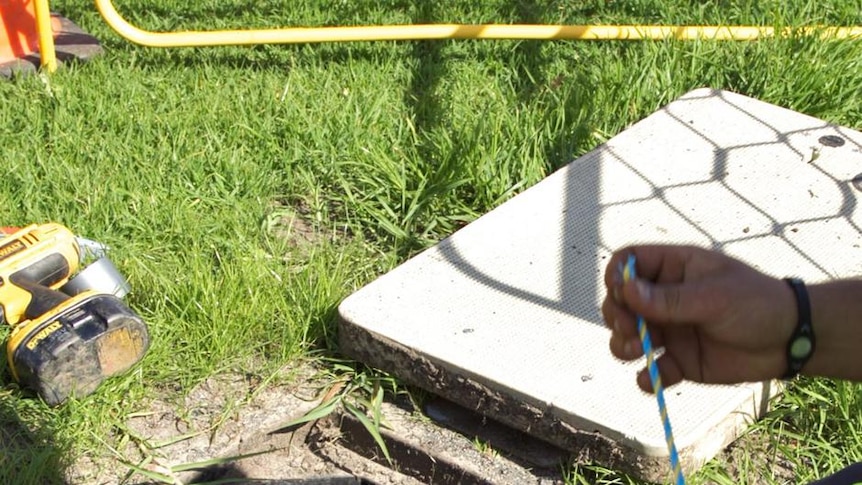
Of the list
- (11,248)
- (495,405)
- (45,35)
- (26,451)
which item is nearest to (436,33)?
(45,35)

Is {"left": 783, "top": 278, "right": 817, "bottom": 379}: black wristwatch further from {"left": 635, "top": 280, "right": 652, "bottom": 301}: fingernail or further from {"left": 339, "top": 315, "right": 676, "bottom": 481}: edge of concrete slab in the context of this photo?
{"left": 339, "top": 315, "right": 676, "bottom": 481}: edge of concrete slab

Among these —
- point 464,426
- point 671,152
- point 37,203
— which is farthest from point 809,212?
point 37,203

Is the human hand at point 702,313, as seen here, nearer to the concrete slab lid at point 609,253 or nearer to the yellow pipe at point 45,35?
the concrete slab lid at point 609,253

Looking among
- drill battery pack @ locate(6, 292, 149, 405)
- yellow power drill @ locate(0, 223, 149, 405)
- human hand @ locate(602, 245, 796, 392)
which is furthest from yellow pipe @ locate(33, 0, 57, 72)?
human hand @ locate(602, 245, 796, 392)

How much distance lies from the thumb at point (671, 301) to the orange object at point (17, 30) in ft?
10.4

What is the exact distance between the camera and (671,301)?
1.44 metres

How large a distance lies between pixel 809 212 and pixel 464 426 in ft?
3.64

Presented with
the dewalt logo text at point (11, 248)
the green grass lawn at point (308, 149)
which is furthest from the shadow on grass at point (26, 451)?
the dewalt logo text at point (11, 248)

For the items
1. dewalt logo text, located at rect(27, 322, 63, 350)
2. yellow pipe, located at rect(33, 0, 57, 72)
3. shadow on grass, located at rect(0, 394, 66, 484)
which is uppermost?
yellow pipe, located at rect(33, 0, 57, 72)

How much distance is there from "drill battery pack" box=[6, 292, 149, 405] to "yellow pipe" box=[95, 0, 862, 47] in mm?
1493

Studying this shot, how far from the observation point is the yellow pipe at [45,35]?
12.7 feet

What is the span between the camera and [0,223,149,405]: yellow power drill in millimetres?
2553

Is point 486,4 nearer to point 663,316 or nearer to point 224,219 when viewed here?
point 224,219

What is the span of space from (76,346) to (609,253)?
1.26 m
